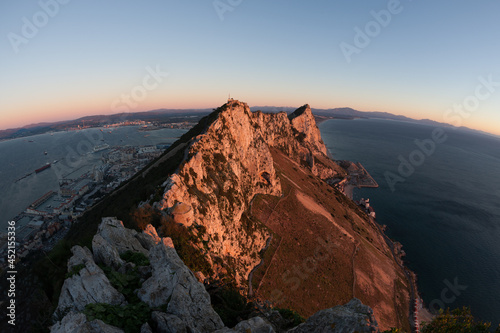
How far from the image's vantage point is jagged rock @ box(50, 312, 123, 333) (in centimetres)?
805

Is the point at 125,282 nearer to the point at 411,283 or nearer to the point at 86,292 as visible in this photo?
the point at 86,292

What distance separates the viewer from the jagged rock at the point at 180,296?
10.8 m

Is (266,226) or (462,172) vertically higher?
(266,226)

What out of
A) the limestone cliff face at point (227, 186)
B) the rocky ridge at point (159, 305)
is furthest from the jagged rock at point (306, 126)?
the rocky ridge at point (159, 305)

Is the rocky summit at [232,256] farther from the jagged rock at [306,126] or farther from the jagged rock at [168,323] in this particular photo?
the jagged rock at [306,126]

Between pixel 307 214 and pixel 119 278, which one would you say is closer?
pixel 119 278

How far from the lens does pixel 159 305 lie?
430 inches

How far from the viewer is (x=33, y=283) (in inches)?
599

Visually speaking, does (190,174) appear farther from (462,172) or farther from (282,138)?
(462,172)

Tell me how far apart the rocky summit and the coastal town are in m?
33.6

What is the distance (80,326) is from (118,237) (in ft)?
34.1

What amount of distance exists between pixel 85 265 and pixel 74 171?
17027cm

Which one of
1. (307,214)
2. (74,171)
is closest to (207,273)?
(307,214)

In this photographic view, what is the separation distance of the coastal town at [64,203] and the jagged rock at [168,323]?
43.2 metres
